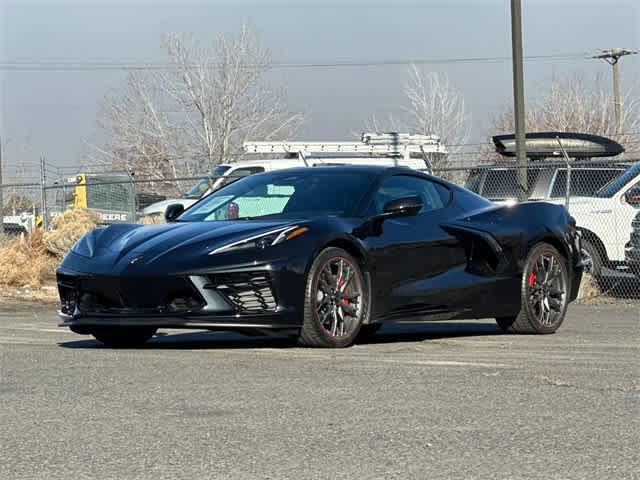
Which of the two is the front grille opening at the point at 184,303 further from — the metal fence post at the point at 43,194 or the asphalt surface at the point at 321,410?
the metal fence post at the point at 43,194

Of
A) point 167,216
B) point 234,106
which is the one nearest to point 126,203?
point 167,216

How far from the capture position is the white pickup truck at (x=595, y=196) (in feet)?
59.5

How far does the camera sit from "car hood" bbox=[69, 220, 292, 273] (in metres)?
8.98

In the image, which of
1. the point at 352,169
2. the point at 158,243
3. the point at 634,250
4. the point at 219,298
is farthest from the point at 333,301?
the point at 634,250

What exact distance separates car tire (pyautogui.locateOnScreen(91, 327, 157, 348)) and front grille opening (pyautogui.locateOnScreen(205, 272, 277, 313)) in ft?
3.50

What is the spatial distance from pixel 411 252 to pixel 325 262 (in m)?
0.91

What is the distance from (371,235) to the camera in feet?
31.4

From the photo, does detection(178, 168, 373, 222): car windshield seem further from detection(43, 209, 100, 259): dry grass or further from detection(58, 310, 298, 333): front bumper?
detection(43, 209, 100, 259): dry grass

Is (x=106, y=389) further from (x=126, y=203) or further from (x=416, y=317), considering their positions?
(x=126, y=203)

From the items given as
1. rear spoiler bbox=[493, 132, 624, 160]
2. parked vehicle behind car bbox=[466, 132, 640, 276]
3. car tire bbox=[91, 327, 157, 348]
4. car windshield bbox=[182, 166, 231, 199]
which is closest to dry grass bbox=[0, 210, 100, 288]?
car windshield bbox=[182, 166, 231, 199]

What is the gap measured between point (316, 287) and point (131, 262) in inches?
49.6

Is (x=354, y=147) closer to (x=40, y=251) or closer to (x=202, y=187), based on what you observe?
(x=202, y=187)

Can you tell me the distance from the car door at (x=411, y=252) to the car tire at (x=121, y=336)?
1.73m

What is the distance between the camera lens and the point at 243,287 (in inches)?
350
